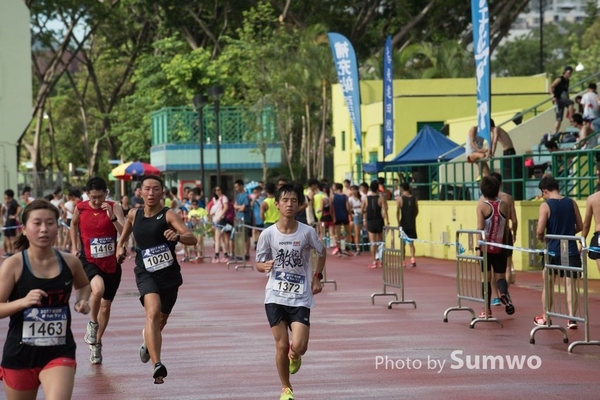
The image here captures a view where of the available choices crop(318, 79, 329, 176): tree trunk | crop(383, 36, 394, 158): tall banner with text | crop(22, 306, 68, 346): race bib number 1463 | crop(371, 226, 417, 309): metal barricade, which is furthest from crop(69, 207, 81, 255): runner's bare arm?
crop(318, 79, 329, 176): tree trunk

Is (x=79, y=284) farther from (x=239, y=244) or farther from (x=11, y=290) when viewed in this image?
(x=239, y=244)

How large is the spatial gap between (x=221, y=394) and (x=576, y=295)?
4602mm

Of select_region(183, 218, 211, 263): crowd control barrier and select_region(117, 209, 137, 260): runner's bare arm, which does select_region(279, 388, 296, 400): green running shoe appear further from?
select_region(183, 218, 211, 263): crowd control barrier

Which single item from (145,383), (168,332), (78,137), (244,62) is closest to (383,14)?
(244,62)

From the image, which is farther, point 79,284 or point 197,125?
point 197,125

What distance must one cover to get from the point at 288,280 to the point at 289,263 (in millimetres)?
146

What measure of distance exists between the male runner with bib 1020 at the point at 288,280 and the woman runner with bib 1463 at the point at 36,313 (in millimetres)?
2688

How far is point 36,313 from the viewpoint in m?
7.56

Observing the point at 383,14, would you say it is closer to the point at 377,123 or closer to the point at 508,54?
the point at 377,123

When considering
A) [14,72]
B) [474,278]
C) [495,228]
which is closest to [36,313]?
[474,278]

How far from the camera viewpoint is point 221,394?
10398 millimetres

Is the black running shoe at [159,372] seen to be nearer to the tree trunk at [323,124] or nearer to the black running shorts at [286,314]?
the black running shorts at [286,314]

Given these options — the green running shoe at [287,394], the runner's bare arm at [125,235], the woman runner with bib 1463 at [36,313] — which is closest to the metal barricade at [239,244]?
the runner's bare arm at [125,235]

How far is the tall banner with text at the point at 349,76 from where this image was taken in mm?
37656
